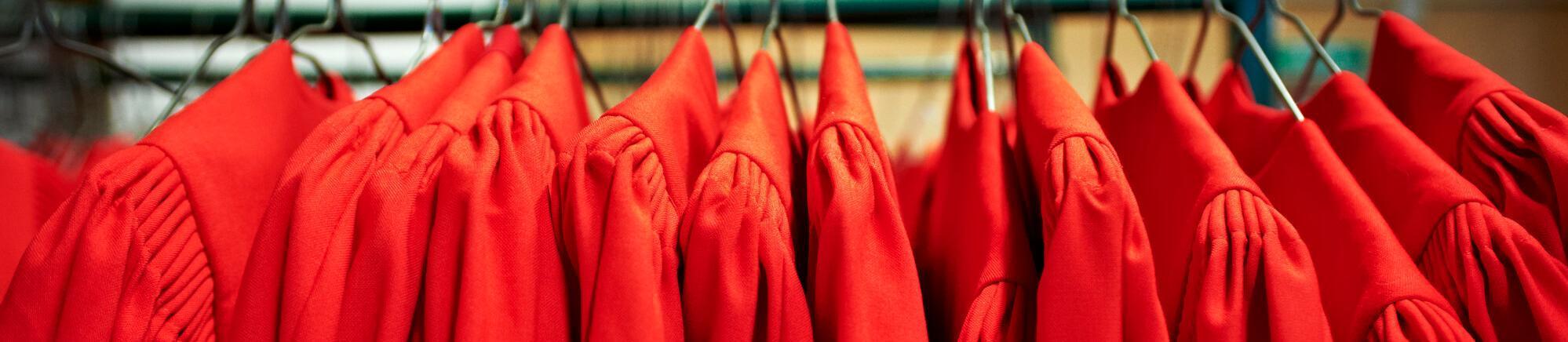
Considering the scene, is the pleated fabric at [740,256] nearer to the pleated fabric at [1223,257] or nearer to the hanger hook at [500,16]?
the pleated fabric at [1223,257]

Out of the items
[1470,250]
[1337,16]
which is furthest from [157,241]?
A: [1337,16]

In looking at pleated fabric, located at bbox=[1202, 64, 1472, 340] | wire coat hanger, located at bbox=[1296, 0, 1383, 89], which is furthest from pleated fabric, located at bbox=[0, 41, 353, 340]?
wire coat hanger, located at bbox=[1296, 0, 1383, 89]

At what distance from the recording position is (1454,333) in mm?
368

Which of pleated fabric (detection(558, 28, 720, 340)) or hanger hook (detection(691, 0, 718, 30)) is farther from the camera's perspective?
hanger hook (detection(691, 0, 718, 30))

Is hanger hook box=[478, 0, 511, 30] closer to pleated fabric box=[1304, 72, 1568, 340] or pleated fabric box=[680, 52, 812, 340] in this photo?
pleated fabric box=[680, 52, 812, 340]

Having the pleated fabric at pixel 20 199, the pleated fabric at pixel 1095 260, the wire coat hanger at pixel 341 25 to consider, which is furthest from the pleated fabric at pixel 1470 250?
the pleated fabric at pixel 20 199

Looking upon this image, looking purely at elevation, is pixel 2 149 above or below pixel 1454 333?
above

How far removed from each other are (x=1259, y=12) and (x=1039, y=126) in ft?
1.19

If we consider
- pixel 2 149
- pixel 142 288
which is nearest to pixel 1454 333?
pixel 142 288

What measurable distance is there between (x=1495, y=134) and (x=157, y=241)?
0.65 meters

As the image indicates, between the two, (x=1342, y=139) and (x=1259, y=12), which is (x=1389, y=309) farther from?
(x=1259, y=12)

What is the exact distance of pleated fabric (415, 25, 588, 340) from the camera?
0.39m

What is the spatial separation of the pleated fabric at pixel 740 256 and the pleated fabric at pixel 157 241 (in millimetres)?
225

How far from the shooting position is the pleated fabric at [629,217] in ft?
1.23
